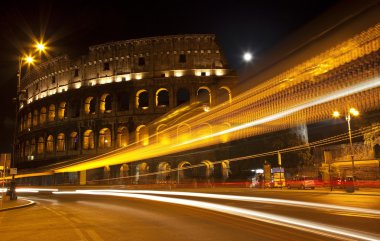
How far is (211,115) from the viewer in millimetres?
24422

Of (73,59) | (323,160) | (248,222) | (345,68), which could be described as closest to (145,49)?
(73,59)

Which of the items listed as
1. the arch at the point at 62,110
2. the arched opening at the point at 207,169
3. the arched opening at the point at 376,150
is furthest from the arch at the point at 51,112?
the arched opening at the point at 376,150

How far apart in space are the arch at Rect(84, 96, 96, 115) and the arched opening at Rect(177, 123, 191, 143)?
86.8 feet

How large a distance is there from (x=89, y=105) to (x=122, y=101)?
4866mm

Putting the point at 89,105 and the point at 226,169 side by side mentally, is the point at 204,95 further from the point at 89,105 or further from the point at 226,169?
the point at 89,105

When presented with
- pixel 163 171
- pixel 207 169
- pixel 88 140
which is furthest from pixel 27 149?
pixel 207 169

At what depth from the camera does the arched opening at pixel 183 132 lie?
2759 cm

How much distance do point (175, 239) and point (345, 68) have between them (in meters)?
10.3

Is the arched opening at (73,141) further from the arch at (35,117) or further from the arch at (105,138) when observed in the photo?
the arch at (35,117)

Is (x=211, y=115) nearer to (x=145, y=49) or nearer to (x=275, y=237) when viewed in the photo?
(x=275, y=237)

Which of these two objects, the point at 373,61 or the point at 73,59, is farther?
the point at 73,59

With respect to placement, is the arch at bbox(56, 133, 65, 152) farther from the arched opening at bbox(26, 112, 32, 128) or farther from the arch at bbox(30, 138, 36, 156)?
the arched opening at bbox(26, 112, 32, 128)

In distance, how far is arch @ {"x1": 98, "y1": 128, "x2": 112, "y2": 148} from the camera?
49528mm

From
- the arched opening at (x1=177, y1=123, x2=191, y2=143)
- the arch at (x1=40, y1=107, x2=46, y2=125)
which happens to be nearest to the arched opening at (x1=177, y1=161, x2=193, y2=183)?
the arched opening at (x1=177, y1=123, x2=191, y2=143)
